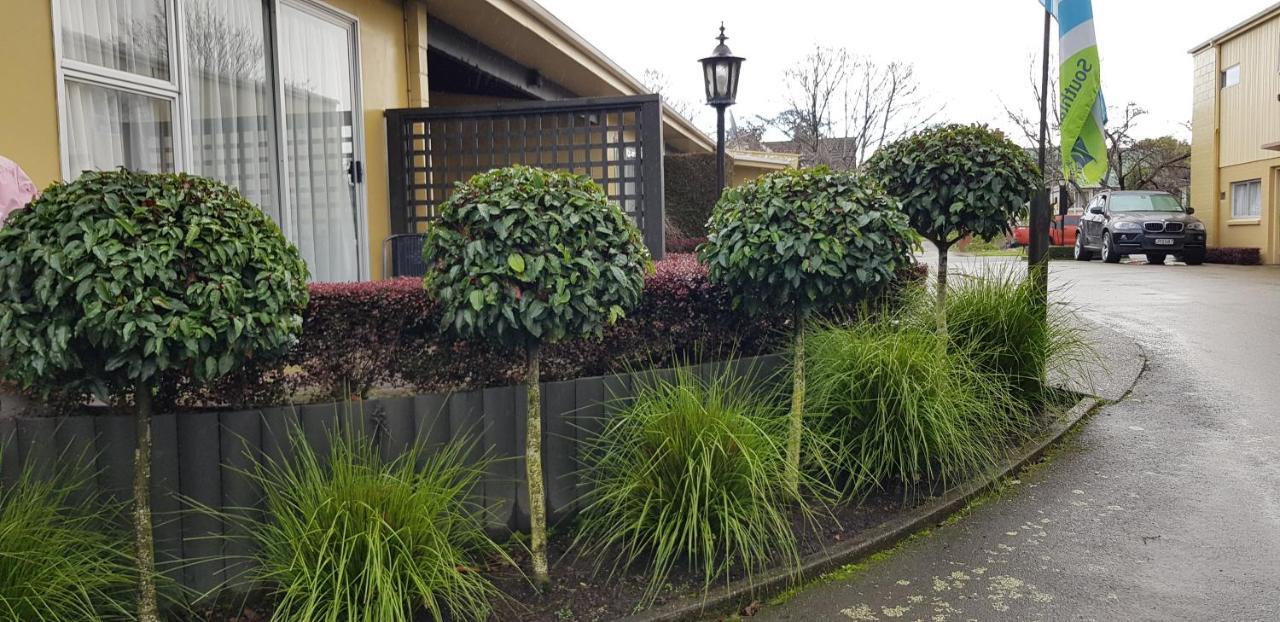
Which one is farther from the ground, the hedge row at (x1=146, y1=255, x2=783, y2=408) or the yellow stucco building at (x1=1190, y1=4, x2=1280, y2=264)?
the yellow stucco building at (x1=1190, y1=4, x2=1280, y2=264)

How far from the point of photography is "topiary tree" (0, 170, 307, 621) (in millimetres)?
2684

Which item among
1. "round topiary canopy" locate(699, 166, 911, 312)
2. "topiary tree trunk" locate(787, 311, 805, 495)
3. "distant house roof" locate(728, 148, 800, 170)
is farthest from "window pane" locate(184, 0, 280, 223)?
"distant house roof" locate(728, 148, 800, 170)

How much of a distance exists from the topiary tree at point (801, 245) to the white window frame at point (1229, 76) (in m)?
22.9

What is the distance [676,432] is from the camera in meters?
3.71

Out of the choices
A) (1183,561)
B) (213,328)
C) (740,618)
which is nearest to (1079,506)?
(1183,561)

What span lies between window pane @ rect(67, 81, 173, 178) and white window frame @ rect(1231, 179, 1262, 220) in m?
23.3

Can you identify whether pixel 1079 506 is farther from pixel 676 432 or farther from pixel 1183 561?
pixel 676 432

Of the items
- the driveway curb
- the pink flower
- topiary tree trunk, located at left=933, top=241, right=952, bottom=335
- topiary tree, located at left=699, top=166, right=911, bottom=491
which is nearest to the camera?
the driveway curb

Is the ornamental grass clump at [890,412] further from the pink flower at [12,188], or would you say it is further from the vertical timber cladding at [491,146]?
the pink flower at [12,188]

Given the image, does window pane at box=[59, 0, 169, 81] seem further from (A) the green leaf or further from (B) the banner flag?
(B) the banner flag

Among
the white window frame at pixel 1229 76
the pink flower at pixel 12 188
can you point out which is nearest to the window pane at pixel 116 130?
the pink flower at pixel 12 188

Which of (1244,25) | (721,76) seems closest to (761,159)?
(721,76)

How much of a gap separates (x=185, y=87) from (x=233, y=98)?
1.72 ft

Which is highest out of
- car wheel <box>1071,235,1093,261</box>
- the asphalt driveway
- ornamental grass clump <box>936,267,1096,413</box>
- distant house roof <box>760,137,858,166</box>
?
distant house roof <box>760,137,858,166</box>
